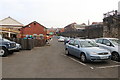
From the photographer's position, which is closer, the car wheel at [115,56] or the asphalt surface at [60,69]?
the asphalt surface at [60,69]

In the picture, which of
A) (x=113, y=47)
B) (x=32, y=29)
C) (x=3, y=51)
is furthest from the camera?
(x=32, y=29)

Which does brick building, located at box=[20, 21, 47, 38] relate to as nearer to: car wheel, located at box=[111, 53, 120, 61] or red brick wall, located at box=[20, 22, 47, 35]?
red brick wall, located at box=[20, 22, 47, 35]

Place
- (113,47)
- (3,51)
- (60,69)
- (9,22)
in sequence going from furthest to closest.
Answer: (9,22), (3,51), (113,47), (60,69)

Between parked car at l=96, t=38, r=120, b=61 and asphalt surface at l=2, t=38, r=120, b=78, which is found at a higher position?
parked car at l=96, t=38, r=120, b=61

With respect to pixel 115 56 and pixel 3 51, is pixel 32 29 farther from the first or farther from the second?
pixel 115 56

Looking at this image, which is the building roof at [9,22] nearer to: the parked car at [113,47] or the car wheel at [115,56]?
the parked car at [113,47]

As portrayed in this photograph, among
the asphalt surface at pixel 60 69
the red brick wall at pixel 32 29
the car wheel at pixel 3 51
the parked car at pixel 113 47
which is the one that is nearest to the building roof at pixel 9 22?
the red brick wall at pixel 32 29

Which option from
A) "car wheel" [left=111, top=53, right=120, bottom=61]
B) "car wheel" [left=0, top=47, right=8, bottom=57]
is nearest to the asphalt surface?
"car wheel" [left=111, top=53, right=120, bottom=61]

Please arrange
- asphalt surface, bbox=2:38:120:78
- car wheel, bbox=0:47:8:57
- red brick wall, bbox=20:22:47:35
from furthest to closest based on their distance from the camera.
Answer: red brick wall, bbox=20:22:47:35 → car wheel, bbox=0:47:8:57 → asphalt surface, bbox=2:38:120:78

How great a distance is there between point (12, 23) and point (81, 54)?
53.7 m

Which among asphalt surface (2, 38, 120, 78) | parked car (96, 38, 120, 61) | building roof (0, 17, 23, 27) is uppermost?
building roof (0, 17, 23, 27)

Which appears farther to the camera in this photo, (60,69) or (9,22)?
(9,22)

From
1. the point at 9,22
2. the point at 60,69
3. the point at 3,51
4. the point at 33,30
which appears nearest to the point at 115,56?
the point at 60,69

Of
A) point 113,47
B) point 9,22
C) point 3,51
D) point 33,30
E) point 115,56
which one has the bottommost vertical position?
point 115,56
